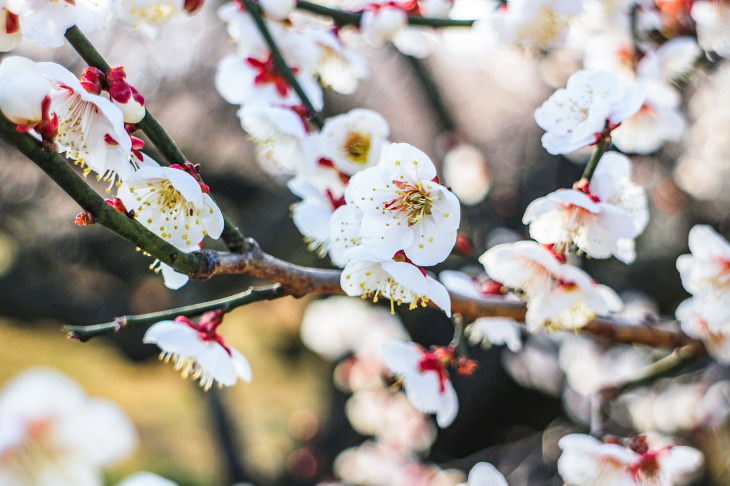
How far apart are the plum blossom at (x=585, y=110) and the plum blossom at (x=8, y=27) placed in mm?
729

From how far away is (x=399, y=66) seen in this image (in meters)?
4.18

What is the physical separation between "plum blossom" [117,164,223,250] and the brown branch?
4cm

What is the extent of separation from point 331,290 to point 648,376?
85cm

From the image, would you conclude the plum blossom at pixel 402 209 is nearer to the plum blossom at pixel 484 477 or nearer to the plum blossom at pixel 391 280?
the plum blossom at pixel 391 280

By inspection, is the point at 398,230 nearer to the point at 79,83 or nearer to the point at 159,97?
the point at 79,83

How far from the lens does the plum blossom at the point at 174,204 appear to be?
0.77 m

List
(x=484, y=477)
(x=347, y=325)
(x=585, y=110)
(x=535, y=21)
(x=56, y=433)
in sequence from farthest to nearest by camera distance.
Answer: (x=347, y=325), (x=535, y=21), (x=585, y=110), (x=484, y=477), (x=56, y=433)

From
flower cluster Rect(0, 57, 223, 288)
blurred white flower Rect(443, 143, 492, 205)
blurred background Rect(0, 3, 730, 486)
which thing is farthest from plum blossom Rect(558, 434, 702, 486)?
blurred white flower Rect(443, 143, 492, 205)

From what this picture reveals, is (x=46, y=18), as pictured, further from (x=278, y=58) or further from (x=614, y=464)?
(x=614, y=464)

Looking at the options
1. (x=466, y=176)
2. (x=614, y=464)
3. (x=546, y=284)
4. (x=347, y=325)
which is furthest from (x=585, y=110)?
(x=466, y=176)

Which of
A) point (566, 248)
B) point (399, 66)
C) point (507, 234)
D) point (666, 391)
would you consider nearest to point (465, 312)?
point (566, 248)

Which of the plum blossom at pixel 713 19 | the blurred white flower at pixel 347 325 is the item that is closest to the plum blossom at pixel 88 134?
the plum blossom at pixel 713 19

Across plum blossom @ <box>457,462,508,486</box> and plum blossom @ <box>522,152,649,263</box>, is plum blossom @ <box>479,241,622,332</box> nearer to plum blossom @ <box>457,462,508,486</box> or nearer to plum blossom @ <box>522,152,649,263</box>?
plum blossom @ <box>522,152,649,263</box>

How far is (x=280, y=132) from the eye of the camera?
1.15 meters
